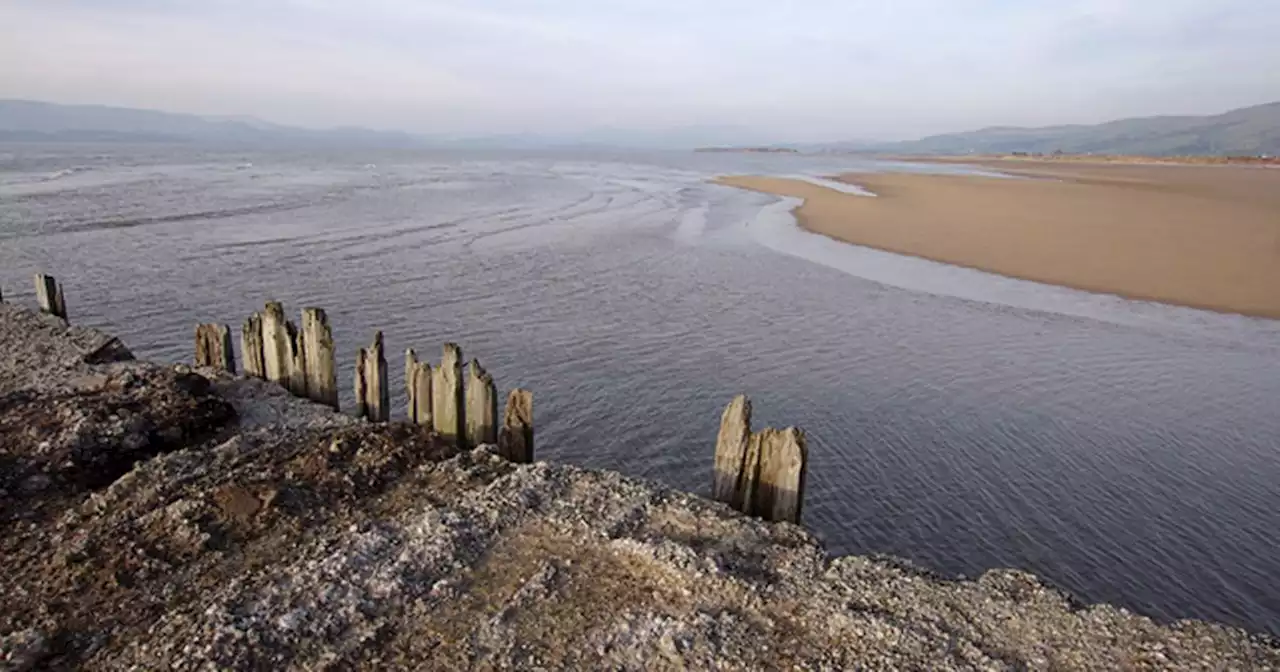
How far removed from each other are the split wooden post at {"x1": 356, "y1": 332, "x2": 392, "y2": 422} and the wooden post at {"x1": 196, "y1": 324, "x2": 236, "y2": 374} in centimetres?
276

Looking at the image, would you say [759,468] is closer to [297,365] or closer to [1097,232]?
[297,365]

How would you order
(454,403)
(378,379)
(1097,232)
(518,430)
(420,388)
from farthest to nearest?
(1097,232), (378,379), (420,388), (454,403), (518,430)

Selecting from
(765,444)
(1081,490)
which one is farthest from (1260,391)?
(765,444)

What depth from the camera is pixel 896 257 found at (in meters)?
23.8

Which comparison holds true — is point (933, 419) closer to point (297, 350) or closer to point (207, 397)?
point (297, 350)

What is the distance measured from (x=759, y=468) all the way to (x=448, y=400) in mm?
3901

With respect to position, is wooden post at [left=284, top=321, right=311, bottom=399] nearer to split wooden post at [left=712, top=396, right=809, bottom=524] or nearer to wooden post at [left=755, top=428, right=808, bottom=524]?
split wooden post at [left=712, top=396, right=809, bottom=524]

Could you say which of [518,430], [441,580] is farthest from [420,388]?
[441,580]

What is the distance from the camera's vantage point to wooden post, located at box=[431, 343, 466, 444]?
9.04 metres

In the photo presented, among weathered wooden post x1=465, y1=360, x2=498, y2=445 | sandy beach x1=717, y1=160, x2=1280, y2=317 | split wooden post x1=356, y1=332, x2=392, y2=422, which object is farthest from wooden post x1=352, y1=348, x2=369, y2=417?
sandy beach x1=717, y1=160, x2=1280, y2=317

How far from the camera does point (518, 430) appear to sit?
28.6ft

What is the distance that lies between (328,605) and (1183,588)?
8.02 meters

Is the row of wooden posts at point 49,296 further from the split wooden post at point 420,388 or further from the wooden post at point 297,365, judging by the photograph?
the split wooden post at point 420,388

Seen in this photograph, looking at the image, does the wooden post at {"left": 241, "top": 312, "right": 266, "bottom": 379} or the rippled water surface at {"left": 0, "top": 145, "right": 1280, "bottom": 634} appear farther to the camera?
the wooden post at {"left": 241, "top": 312, "right": 266, "bottom": 379}
